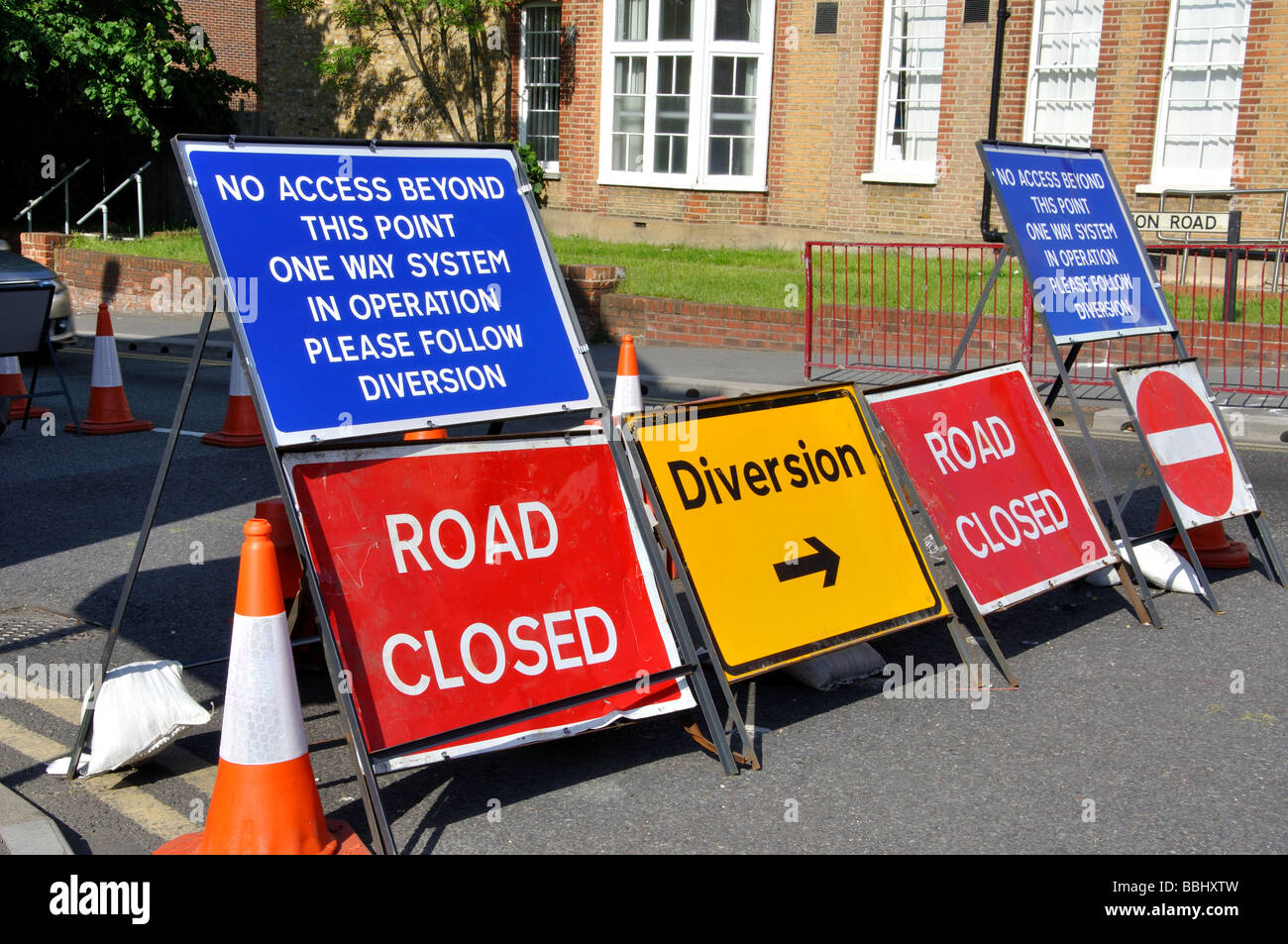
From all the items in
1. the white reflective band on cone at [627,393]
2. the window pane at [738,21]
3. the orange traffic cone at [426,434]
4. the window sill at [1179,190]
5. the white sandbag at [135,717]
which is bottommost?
the white sandbag at [135,717]

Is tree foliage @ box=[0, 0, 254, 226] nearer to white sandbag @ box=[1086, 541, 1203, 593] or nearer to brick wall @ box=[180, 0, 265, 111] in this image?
brick wall @ box=[180, 0, 265, 111]

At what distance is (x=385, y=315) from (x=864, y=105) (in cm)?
1605

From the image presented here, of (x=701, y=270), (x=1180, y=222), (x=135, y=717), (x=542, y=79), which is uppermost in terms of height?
(x=542, y=79)

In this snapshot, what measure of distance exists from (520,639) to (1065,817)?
1.75m

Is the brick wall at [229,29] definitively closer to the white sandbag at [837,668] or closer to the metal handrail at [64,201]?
the metal handrail at [64,201]

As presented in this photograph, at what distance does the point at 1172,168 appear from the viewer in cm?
1711

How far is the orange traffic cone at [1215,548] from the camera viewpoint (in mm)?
6609

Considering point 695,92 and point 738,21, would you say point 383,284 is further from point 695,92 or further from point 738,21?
point 738,21

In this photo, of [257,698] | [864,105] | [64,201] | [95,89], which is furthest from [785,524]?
[64,201]

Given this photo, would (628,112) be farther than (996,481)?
Yes

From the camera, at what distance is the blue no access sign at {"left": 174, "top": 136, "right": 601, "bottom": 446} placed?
407cm

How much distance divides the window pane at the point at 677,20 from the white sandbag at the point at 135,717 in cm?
1804

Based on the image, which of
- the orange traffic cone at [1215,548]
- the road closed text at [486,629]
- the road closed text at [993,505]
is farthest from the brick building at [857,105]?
the road closed text at [486,629]

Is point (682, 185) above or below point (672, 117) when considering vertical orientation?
below
